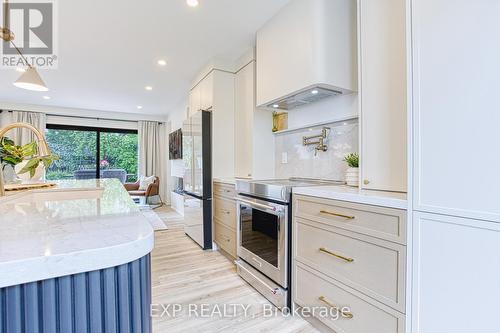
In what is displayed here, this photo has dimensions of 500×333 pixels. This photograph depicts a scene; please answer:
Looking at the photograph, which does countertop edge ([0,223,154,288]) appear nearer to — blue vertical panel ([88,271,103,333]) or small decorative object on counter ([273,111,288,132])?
blue vertical panel ([88,271,103,333])

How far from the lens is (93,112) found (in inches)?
247

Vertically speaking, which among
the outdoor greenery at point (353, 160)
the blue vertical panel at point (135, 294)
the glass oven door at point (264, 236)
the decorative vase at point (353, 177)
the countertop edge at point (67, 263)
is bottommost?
the glass oven door at point (264, 236)

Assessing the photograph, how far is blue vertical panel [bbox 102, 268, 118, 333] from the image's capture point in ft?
1.59

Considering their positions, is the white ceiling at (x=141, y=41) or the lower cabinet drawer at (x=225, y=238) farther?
the lower cabinet drawer at (x=225, y=238)

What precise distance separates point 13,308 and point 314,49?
79.9 inches

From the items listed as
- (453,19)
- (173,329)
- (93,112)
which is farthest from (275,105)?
(93,112)

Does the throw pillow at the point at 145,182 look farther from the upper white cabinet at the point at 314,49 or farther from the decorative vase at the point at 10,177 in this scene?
the upper white cabinet at the point at 314,49

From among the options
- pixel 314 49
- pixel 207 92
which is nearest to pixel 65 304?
pixel 314 49

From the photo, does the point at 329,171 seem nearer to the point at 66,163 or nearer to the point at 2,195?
the point at 2,195

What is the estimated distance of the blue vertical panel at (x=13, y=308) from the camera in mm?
421

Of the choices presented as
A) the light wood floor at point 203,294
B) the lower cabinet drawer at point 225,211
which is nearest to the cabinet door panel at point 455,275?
the light wood floor at point 203,294

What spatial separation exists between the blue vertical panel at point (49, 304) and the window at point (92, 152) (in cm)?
704

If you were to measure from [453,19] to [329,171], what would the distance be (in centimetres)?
139

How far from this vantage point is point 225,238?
9.48 feet
